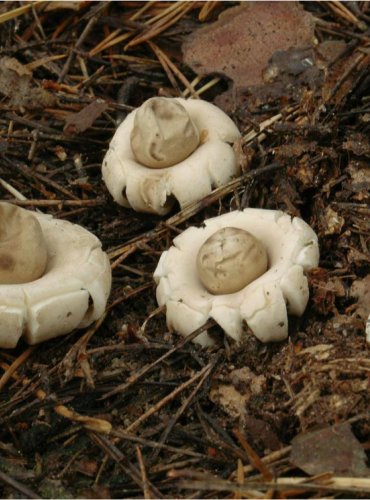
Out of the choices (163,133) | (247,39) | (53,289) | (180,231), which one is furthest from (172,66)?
(53,289)

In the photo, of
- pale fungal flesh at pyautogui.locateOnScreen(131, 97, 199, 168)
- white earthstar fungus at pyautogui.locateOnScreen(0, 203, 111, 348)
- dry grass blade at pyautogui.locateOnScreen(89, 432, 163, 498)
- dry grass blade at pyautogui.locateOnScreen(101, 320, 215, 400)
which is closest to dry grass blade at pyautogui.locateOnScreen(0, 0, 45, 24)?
pale fungal flesh at pyautogui.locateOnScreen(131, 97, 199, 168)

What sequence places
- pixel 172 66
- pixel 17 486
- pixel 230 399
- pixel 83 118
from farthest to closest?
pixel 172 66 → pixel 83 118 → pixel 230 399 → pixel 17 486

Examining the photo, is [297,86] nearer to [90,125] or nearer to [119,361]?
[90,125]

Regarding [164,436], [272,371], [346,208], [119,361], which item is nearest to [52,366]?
[119,361]

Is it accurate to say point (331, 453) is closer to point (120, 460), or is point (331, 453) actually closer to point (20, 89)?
point (120, 460)

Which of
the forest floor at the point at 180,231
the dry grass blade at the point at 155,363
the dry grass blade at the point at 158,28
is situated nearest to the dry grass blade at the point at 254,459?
the forest floor at the point at 180,231

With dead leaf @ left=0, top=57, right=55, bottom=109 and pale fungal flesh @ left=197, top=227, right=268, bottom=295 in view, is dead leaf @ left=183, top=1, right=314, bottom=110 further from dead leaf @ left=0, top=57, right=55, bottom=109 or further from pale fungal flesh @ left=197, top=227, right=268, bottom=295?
pale fungal flesh @ left=197, top=227, right=268, bottom=295
